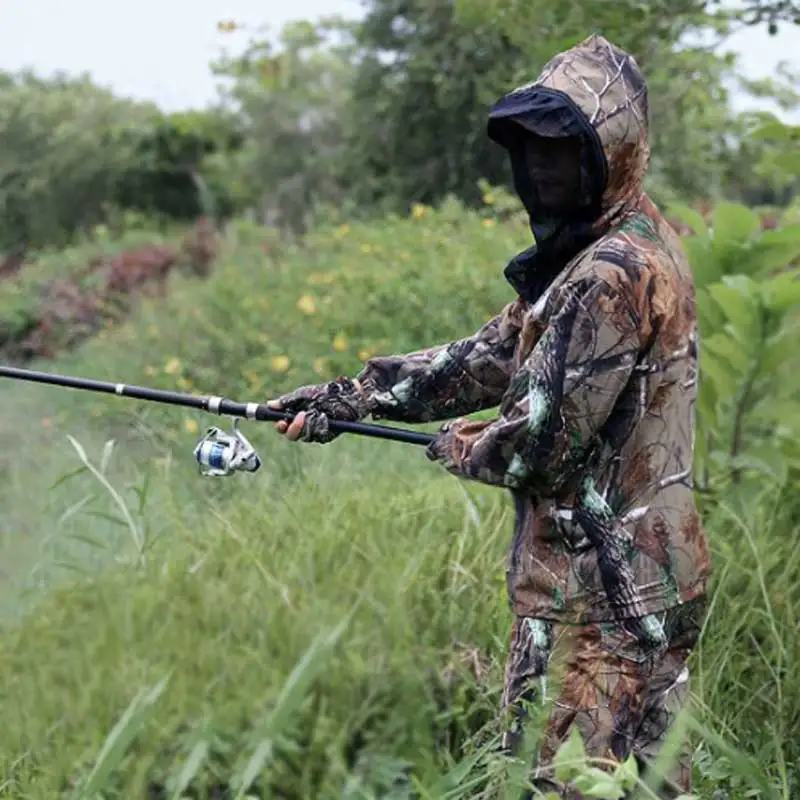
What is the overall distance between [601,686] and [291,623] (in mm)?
580

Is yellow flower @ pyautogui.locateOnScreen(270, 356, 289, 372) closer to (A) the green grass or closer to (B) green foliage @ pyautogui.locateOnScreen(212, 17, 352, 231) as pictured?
(A) the green grass

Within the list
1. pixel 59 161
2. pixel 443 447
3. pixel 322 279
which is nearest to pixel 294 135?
Result: pixel 59 161

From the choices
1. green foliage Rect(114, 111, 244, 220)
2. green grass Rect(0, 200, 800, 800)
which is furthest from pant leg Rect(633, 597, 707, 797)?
green foliage Rect(114, 111, 244, 220)

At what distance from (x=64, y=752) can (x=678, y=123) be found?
383 inches

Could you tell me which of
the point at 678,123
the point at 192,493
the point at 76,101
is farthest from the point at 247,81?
the point at 192,493

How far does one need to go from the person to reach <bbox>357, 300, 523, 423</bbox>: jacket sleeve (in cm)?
17

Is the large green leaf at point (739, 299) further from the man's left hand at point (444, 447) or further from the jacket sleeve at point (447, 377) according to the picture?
the man's left hand at point (444, 447)

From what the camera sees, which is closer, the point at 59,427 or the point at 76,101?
the point at 59,427

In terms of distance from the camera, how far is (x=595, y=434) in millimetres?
2086

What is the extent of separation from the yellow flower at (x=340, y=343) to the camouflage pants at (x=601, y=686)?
459 cm

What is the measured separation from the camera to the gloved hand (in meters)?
2.47

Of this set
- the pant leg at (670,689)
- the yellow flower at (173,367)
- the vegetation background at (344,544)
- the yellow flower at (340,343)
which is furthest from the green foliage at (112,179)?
the pant leg at (670,689)

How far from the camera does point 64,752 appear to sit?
1.98 meters

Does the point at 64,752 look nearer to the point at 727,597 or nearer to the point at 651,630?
the point at 651,630
